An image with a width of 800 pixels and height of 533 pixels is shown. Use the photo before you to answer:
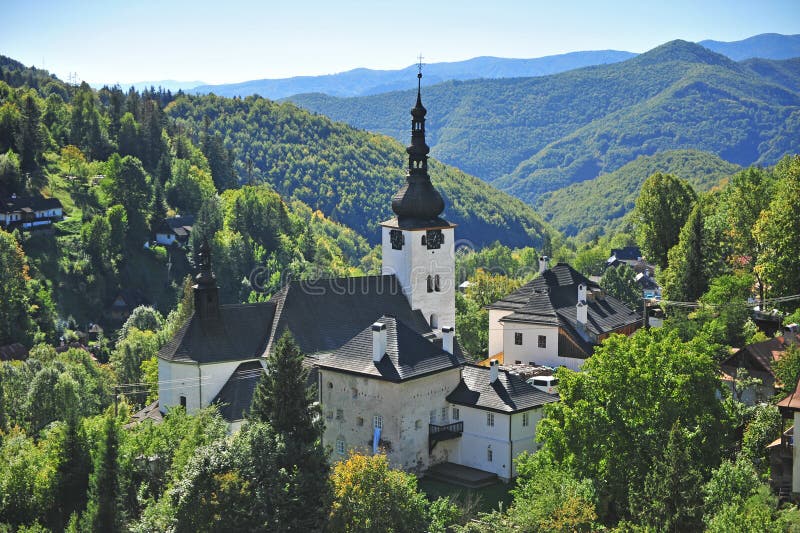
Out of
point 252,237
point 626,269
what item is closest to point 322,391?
point 626,269

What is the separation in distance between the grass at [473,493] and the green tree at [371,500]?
386 cm

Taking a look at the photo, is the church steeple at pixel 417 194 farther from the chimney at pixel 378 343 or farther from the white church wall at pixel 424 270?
the chimney at pixel 378 343

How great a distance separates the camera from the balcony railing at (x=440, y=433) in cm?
4047

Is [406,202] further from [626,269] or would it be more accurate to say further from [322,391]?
[626,269]

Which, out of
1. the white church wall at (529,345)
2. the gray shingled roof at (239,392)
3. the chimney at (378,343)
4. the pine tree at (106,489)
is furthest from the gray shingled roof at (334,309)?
the pine tree at (106,489)

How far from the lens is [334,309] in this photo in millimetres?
48812

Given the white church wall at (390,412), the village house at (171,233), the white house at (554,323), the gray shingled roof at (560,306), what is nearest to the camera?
the white church wall at (390,412)

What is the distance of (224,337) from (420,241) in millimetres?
12020

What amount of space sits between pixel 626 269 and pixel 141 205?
6049 centimetres

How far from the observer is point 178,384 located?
45719 millimetres

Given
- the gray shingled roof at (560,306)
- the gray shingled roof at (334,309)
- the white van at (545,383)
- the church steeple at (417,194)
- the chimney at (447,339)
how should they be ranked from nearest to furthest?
1. the white van at (545,383)
2. the chimney at (447,339)
3. the gray shingled roof at (334,309)
4. the church steeple at (417,194)
5. the gray shingled roof at (560,306)

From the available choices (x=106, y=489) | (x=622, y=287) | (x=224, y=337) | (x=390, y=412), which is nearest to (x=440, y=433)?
(x=390, y=412)

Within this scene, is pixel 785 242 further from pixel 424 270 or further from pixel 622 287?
pixel 622 287

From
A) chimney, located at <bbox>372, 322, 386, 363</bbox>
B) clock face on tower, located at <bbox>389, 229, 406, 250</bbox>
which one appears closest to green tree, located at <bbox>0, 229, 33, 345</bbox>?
clock face on tower, located at <bbox>389, 229, 406, 250</bbox>
